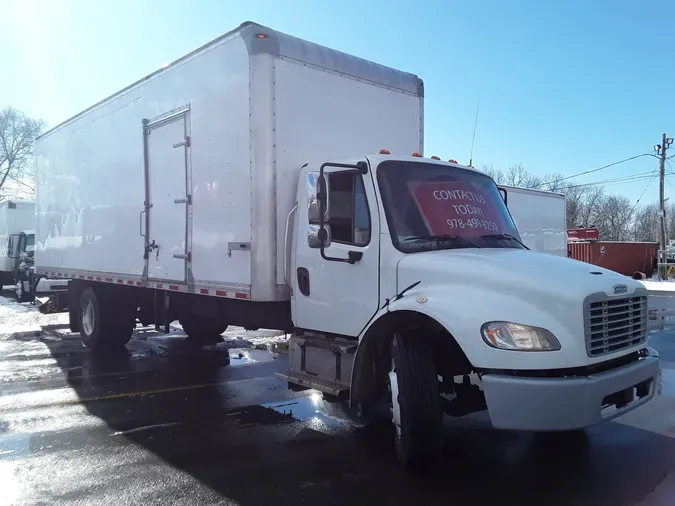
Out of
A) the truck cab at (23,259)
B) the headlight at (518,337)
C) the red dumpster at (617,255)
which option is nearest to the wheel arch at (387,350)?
the headlight at (518,337)

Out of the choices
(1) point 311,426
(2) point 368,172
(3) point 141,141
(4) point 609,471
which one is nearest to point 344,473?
(1) point 311,426

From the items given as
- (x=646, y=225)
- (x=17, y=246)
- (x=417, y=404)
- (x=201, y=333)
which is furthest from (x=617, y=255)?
(x=646, y=225)

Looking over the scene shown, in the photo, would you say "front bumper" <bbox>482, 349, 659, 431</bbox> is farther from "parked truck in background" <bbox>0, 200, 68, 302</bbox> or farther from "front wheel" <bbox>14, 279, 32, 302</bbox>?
"front wheel" <bbox>14, 279, 32, 302</bbox>

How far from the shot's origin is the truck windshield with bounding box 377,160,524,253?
4844 millimetres

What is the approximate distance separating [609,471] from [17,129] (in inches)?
2376

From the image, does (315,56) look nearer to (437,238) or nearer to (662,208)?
(437,238)

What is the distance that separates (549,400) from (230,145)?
13.3 feet

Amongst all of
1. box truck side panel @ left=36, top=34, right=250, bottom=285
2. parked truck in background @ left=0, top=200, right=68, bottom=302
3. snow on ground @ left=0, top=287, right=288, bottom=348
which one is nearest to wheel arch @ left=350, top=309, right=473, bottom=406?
box truck side panel @ left=36, top=34, right=250, bottom=285

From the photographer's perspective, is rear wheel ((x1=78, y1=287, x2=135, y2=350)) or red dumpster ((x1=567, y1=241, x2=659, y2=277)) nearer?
rear wheel ((x1=78, y1=287, x2=135, y2=350))

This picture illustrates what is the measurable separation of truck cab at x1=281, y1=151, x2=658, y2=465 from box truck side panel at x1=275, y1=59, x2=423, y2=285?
0.25m

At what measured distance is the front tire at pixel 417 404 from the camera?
4.25 m

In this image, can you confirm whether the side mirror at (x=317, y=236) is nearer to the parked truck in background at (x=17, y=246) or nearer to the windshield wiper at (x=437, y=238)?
the windshield wiper at (x=437, y=238)

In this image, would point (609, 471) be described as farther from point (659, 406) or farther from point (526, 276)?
point (659, 406)

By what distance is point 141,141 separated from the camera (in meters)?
7.95
